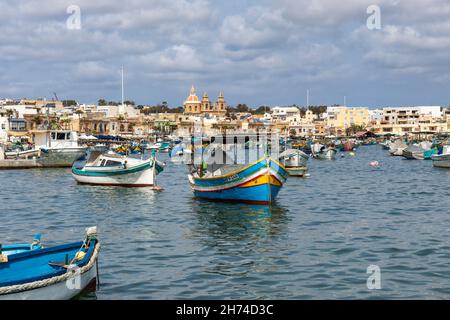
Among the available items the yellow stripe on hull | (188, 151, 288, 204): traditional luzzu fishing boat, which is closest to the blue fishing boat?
(188, 151, 288, 204): traditional luzzu fishing boat

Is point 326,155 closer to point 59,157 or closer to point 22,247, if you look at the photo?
point 59,157

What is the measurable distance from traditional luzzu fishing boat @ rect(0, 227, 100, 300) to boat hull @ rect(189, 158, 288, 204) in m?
15.7

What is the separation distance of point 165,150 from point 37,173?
72.5 metres

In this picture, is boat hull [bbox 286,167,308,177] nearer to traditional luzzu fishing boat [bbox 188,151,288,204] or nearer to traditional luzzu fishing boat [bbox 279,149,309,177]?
traditional luzzu fishing boat [bbox 279,149,309,177]

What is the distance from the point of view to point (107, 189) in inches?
1708

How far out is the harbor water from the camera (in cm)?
1703

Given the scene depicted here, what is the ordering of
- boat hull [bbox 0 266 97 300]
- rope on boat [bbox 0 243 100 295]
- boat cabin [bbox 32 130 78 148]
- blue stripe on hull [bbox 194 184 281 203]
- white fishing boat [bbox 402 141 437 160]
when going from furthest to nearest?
white fishing boat [bbox 402 141 437 160]
boat cabin [bbox 32 130 78 148]
blue stripe on hull [bbox 194 184 281 203]
boat hull [bbox 0 266 97 300]
rope on boat [bbox 0 243 100 295]

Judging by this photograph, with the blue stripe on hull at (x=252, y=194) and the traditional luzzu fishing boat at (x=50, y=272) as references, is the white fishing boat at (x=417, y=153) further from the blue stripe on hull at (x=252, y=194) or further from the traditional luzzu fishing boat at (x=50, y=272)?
the traditional luzzu fishing boat at (x=50, y=272)

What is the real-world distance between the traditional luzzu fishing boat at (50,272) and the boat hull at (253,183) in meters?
15.7

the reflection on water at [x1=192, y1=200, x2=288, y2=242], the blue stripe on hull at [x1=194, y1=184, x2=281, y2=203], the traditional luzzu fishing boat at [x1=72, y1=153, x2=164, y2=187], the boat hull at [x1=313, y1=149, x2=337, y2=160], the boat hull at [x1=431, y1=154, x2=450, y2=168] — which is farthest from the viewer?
the boat hull at [x1=313, y1=149, x2=337, y2=160]

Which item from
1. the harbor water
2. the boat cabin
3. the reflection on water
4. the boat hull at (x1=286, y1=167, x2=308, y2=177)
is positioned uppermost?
the boat cabin

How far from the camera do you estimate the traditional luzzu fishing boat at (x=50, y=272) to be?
13609mm
